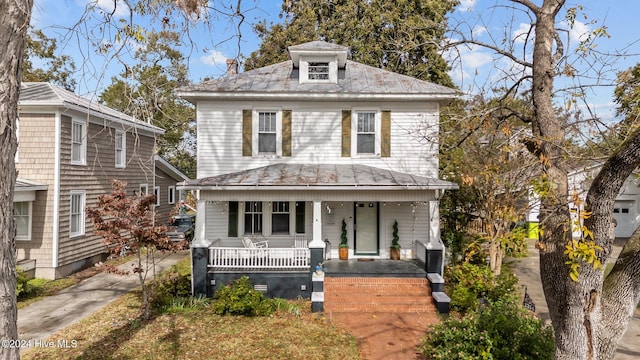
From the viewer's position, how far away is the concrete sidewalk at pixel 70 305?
336 inches

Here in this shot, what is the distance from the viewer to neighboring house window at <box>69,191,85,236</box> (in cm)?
1365

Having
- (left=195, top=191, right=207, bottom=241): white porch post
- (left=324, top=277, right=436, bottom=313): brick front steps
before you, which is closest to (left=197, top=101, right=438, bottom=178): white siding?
(left=195, top=191, right=207, bottom=241): white porch post

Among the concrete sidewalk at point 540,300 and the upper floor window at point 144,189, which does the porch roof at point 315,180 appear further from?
the upper floor window at point 144,189

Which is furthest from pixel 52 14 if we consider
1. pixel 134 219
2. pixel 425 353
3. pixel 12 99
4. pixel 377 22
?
pixel 377 22

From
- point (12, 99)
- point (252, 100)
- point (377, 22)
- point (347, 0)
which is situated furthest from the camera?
point (347, 0)

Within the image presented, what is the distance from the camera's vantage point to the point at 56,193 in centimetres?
1256

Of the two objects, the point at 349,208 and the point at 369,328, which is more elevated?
the point at 349,208

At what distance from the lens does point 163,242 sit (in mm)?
8805

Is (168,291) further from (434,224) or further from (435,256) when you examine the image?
(434,224)

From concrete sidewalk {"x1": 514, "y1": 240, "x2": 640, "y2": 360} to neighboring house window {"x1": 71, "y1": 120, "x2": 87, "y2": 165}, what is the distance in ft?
54.6

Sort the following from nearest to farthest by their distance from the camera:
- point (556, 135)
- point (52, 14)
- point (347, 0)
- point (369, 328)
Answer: point (52, 14) < point (556, 135) < point (369, 328) < point (347, 0)

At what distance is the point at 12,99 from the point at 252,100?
9454 mm

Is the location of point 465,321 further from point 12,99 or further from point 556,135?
point 12,99

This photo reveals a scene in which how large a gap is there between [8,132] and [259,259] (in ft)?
26.8
